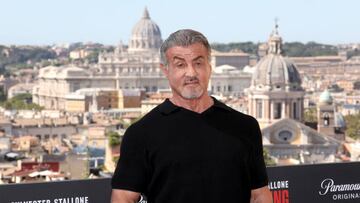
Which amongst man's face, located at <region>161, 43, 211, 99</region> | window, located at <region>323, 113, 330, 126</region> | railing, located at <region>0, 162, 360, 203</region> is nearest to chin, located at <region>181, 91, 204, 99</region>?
man's face, located at <region>161, 43, 211, 99</region>

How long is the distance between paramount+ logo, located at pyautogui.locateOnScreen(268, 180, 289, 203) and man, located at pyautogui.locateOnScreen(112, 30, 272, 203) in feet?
3.87

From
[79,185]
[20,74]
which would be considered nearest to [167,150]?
[79,185]

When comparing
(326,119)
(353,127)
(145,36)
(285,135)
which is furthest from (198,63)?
(145,36)

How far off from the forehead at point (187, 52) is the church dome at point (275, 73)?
23.9m

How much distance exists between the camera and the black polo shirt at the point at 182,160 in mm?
2043

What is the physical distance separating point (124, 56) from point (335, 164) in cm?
6346

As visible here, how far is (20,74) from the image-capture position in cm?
7750

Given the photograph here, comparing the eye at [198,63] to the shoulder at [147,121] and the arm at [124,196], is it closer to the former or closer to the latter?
the shoulder at [147,121]

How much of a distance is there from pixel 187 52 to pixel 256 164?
0.27 metres

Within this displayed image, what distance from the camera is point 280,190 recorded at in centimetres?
334

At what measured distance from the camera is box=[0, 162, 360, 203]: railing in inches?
117

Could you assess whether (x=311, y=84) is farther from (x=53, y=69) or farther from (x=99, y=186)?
(x=99, y=186)

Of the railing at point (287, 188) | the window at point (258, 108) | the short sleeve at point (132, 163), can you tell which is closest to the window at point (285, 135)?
the window at point (258, 108)

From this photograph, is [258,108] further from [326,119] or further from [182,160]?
[182,160]
